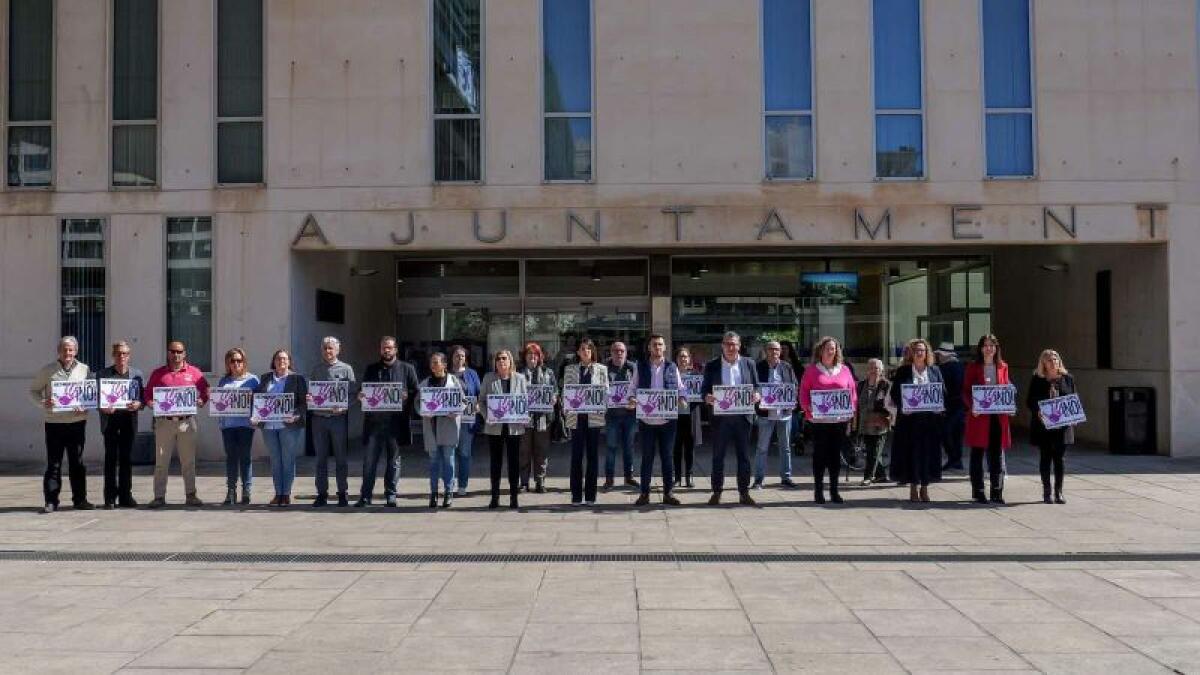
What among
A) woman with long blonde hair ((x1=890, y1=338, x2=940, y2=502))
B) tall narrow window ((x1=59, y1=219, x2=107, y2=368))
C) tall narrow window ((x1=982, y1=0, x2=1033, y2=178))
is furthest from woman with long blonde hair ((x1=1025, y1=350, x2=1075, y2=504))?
tall narrow window ((x1=59, y1=219, x2=107, y2=368))

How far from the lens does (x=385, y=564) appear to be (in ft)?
29.4

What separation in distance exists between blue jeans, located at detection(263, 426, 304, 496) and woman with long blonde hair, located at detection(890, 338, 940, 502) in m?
6.96

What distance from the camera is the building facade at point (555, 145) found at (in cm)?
1566

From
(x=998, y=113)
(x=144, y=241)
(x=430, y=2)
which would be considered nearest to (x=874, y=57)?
(x=998, y=113)

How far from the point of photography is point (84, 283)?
16.3 m

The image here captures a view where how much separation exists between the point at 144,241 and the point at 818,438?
10.9 meters

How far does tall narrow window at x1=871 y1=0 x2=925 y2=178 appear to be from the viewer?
15.9 meters

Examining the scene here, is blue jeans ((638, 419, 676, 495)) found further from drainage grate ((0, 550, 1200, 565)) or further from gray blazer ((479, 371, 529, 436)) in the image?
drainage grate ((0, 550, 1200, 565))

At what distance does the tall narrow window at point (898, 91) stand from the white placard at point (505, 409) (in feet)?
24.7

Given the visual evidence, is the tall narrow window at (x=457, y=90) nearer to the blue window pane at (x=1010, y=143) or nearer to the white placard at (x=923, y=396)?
the white placard at (x=923, y=396)

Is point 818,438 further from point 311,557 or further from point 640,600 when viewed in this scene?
point 311,557

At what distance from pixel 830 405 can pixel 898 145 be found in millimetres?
6109

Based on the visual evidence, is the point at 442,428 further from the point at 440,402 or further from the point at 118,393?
the point at 118,393

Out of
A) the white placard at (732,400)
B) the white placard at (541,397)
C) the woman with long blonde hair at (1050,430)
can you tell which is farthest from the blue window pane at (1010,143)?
the white placard at (541,397)
